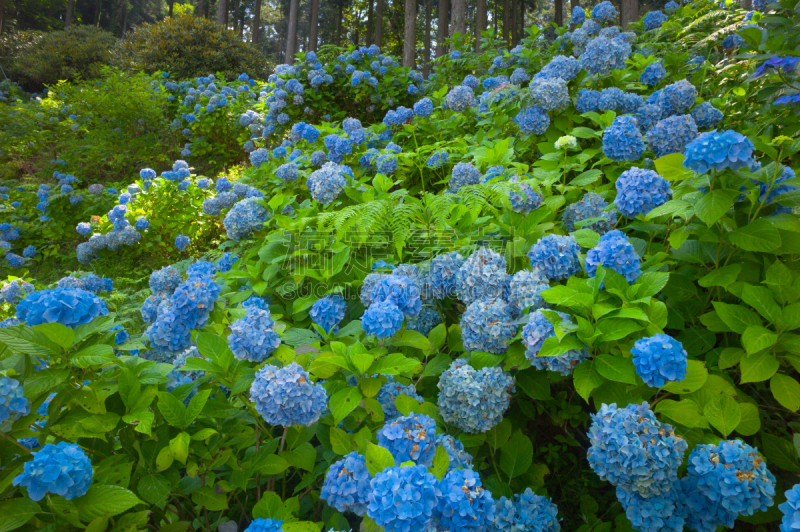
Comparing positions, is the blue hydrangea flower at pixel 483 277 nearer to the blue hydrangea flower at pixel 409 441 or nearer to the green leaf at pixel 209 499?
the blue hydrangea flower at pixel 409 441

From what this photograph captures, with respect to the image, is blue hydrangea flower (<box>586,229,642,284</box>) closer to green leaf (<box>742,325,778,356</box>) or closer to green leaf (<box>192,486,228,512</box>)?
green leaf (<box>742,325,778,356</box>)

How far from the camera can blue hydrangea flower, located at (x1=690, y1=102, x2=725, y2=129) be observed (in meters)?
2.89

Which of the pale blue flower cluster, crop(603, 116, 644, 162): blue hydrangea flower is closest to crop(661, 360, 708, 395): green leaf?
the pale blue flower cluster

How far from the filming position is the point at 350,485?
131cm

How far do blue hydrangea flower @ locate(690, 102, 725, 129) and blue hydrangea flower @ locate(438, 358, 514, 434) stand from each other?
2.48 m

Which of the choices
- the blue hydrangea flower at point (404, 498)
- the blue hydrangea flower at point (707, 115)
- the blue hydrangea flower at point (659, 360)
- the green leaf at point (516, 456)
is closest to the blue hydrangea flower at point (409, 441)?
the blue hydrangea flower at point (404, 498)

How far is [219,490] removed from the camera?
1.60 metres

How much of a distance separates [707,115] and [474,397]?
8.76 feet

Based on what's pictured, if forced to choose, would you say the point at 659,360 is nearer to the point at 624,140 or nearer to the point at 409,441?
the point at 409,441

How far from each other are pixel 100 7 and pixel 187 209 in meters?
41.5

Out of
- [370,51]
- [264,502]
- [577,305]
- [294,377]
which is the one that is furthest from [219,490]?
[370,51]

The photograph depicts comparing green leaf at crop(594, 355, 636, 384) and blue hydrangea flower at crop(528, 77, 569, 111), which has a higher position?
blue hydrangea flower at crop(528, 77, 569, 111)

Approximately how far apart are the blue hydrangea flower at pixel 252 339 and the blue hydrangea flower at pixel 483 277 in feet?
2.83

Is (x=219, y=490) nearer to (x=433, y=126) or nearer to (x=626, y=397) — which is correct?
(x=626, y=397)
